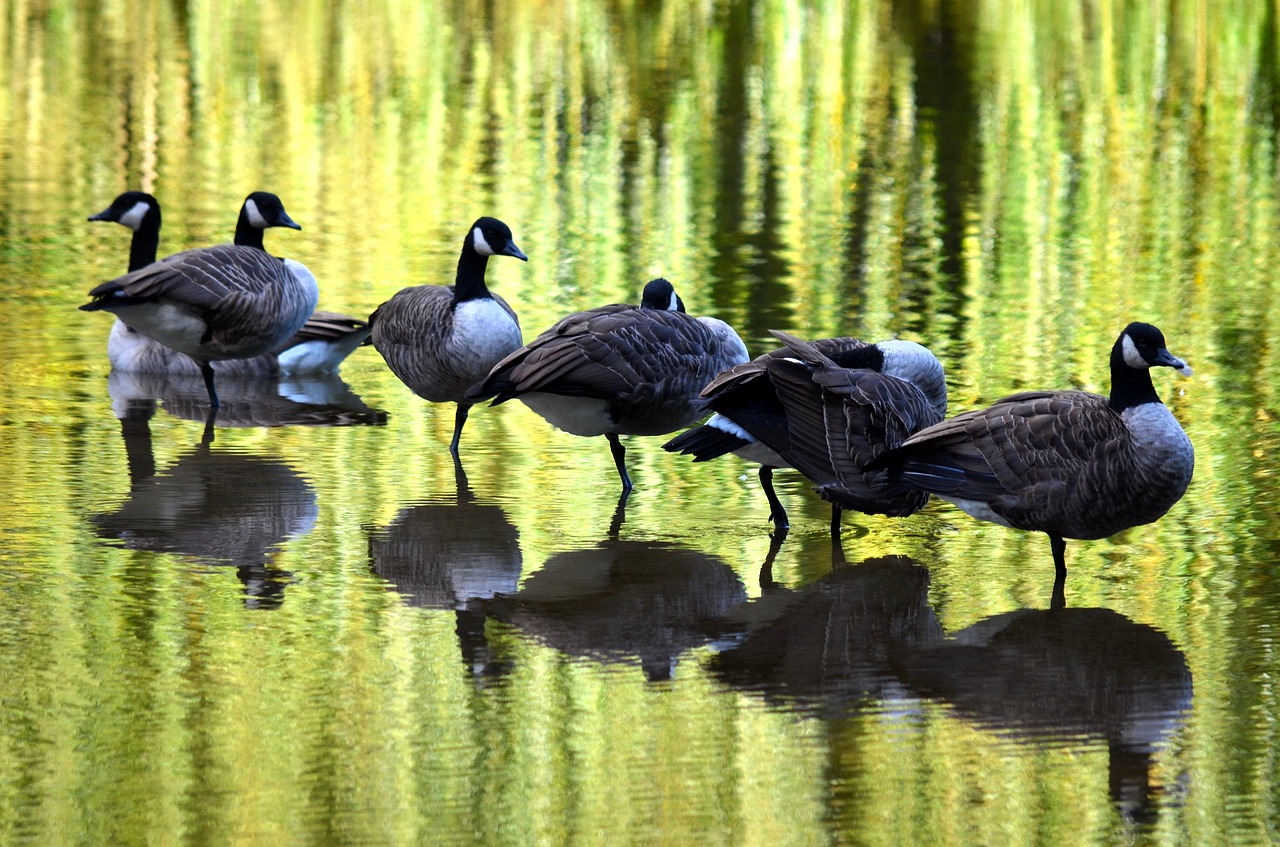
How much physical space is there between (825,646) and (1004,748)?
1.13m

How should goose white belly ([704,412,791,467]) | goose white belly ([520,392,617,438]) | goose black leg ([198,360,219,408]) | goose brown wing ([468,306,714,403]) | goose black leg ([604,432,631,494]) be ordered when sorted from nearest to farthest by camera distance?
goose white belly ([704,412,791,467]) → goose brown wing ([468,306,714,403]) → goose white belly ([520,392,617,438]) → goose black leg ([604,432,631,494]) → goose black leg ([198,360,219,408])

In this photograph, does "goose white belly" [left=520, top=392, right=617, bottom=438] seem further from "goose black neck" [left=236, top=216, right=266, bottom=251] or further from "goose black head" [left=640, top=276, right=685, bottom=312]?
"goose black neck" [left=236, top=216, right=266, bottom=251]

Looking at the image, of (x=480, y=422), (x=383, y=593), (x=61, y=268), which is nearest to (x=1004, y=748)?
(x=383, y=593)

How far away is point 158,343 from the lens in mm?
11055

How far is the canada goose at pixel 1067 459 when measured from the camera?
6996 millimetres

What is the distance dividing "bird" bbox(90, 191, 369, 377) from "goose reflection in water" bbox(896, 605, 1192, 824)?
5.55 m

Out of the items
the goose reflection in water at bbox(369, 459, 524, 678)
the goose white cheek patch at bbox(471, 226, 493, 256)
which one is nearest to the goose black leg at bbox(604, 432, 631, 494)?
the goose reflection in water at bbox(369, 459, 524, 678)

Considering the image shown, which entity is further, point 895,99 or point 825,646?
point 895,99

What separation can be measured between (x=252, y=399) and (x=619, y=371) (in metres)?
3.54

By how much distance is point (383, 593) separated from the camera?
24.0ft

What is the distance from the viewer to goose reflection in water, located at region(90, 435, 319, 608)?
7.73 meters

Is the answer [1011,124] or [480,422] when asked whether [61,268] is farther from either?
[1011,124]

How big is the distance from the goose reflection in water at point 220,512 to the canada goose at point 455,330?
976 millimetres

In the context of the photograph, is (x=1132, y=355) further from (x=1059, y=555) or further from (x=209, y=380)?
(x=209, y=380)
